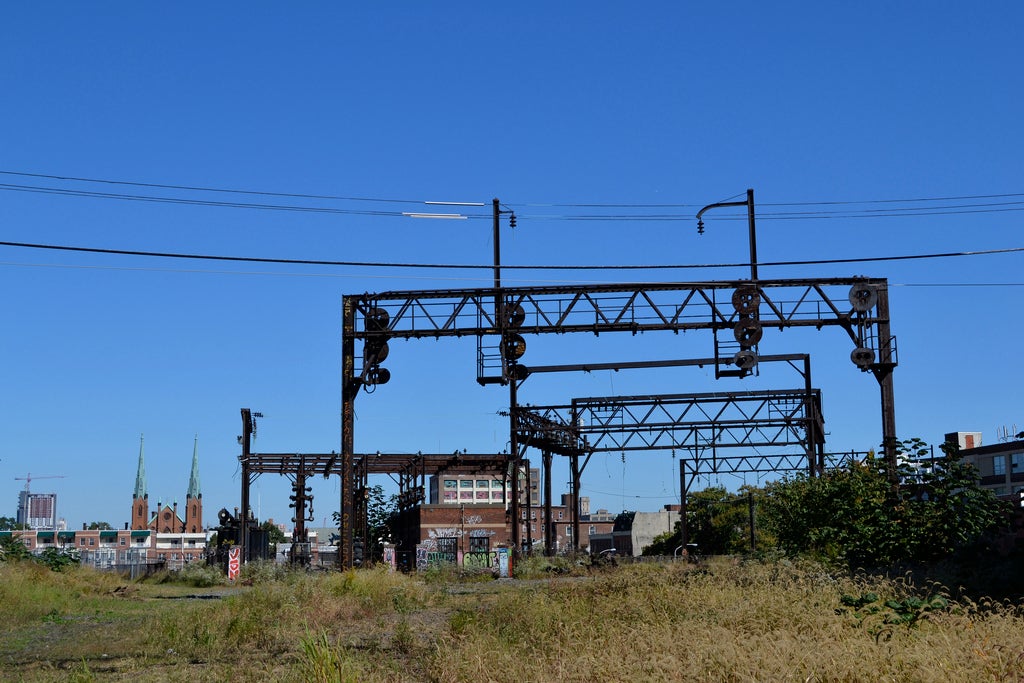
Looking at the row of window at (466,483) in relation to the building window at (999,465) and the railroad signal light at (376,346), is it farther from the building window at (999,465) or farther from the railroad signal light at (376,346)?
the railroad signal light at (376,346)

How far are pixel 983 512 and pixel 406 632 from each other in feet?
37.5

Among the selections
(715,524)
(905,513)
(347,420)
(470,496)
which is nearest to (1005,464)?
(715,524)

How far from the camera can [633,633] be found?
401 inches

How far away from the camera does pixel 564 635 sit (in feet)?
37.9

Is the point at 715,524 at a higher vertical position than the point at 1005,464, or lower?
lower

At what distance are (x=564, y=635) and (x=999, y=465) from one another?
71.6m

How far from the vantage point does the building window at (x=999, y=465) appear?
241 feet

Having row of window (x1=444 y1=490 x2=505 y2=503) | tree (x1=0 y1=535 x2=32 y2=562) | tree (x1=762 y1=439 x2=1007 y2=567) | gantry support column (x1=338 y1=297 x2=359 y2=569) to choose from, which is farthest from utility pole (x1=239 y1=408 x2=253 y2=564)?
row of window (x1=444 y1=490 x2=505 y2=503)

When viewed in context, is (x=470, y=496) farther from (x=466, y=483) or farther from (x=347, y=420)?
(x=347, y=420)

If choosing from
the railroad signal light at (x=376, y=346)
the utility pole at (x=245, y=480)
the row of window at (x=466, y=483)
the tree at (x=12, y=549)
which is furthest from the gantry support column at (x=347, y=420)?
the row of window at (x=466, y=483)

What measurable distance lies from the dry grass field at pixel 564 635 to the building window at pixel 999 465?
62619mm

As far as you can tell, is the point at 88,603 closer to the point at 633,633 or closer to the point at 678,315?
the point at 678,315

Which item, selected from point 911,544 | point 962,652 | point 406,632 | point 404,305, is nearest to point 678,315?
point 404,305

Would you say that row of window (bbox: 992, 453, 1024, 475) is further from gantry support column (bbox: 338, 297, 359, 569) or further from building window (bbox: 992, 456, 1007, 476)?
gantry support column (bbox: 338, 297, 359, 569)
